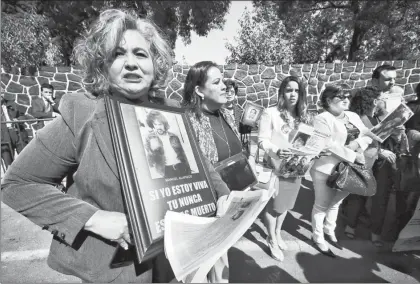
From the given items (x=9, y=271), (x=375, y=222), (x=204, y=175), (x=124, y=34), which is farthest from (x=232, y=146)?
(x=9, y=271)

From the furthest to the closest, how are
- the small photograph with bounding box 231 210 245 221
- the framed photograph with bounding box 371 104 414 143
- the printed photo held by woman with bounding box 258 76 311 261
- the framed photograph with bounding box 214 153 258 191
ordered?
1. the printed photo held by woman with bounding box 258 76 311 261
2. the framed photograph with bounding box 371 104 414 143
3. the framed photograph with bounding box 214 153 258 191
4. the small photograph with bounding box 231 210 245 221

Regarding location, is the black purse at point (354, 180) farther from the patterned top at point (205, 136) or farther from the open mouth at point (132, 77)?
the open mouth at point (132, 77)

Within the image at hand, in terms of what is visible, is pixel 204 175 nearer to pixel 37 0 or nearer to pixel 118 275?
pixel 118 275

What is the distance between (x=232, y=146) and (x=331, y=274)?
5.03 ft

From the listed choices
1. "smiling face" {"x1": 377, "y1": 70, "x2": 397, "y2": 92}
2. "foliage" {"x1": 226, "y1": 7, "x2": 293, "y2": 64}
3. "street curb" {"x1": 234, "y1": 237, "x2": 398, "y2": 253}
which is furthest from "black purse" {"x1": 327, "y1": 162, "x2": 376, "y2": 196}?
"foliage" {"x1": 226, "y1": 7, "x2": 293, "y2": 64}

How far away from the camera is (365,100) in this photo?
287 cm

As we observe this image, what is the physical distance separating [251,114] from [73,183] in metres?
2.70

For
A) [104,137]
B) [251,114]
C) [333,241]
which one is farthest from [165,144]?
[333,241]

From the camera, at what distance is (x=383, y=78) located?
2793 millimetres

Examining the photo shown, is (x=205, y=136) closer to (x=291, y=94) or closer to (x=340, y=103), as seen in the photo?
(x=291, y=94)

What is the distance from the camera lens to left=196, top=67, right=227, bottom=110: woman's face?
2.11 metres

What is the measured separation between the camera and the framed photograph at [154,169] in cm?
71

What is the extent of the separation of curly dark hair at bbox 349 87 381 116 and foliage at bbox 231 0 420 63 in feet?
8.44

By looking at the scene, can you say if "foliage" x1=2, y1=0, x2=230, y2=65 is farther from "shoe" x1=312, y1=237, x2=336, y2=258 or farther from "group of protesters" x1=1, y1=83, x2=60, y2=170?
"shoe" x1=312, y1=237, x2=336, y2=258
